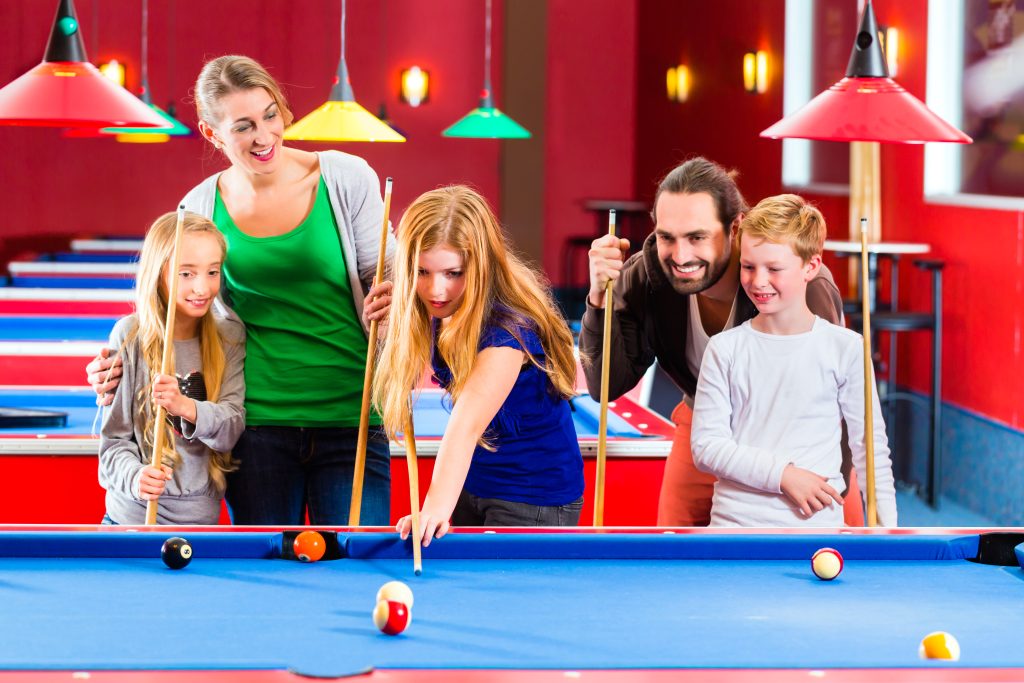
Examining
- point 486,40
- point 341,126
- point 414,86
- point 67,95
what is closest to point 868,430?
point 67,95

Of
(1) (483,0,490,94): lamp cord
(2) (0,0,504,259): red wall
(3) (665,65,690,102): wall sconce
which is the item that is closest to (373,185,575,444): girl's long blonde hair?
(3) (665,65,690,102): wall sconce

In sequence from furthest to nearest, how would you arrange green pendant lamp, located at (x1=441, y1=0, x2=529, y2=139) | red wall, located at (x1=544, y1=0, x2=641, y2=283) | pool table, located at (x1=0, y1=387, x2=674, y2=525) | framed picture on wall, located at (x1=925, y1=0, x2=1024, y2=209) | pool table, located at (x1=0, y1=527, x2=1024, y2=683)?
red wall, located at (x1=544, y1=0, x2=641, y2=283), green pendant lamp, located at (x1=441, y1=0, x2=529, y2=139), framed picture on wall, located at (x1=925, y1=0, x2=1024, y2=209), pool table, located at (x1=0, y1=387, x2=674, y2=525), pool table, located at (x1=0, y1=527, x2=1024, y2=683)

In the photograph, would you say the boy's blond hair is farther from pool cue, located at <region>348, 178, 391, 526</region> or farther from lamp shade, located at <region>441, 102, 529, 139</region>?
lamp shade, located at <region>441, 102, 529, 139</region>

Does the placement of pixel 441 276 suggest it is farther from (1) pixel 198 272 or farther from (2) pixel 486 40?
(2) pixel 486 40

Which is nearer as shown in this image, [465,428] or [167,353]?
[465,428]

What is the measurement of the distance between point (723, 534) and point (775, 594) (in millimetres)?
234

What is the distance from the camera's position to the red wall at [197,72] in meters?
10.9

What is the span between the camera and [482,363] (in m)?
2.29

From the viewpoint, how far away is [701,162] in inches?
104

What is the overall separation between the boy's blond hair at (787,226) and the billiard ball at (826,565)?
759 millimetres

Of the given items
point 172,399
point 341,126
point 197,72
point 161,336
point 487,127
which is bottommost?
point 172,399

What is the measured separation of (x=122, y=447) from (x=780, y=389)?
4.27 feet

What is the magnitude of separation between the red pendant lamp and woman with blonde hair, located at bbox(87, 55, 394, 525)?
285mm

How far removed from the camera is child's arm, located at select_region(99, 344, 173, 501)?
8.51 feet
